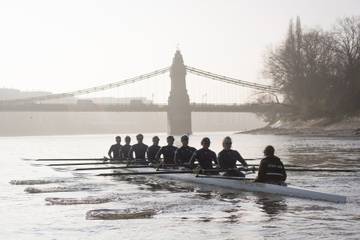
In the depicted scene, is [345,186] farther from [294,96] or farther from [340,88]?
[294,96]

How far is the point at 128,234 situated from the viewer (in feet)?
36.6

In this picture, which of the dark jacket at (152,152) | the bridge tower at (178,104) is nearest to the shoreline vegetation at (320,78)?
the bridge tower at (178,104)

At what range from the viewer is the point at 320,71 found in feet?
261

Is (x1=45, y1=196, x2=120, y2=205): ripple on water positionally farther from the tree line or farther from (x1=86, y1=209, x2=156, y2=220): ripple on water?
the tree line

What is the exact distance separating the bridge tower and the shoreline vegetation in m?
29.8

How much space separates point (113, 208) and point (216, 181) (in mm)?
3930

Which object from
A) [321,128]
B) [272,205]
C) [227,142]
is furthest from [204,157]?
[321,128]

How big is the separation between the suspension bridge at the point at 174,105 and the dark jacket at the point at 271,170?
2959 inches

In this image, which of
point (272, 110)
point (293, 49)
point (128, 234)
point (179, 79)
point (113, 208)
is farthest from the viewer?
point (179, 79)

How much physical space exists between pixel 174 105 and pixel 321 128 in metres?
42.5

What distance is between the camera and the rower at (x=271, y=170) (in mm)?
14977

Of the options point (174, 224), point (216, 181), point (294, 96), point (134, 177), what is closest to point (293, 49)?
point (294, 96)

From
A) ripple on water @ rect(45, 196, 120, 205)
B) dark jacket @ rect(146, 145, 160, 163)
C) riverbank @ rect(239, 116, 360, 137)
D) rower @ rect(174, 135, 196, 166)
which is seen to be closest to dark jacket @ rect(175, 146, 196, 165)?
rower @ rect(174, 135, 196, 166)

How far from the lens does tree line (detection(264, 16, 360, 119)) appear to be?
77438 millimetres
